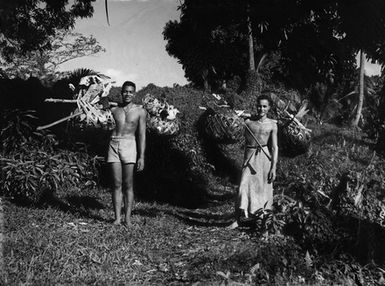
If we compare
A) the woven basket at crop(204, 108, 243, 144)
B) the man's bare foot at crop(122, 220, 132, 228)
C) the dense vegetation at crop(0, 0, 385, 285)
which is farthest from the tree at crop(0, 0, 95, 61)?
the man's bare foot at crop(122, 220, 132, 228)

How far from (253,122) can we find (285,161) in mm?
6406

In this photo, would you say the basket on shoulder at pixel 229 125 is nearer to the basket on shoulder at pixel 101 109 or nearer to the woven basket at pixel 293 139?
the woven basket at pixel 293 139

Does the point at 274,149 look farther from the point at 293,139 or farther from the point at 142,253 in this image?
the point at 293,139

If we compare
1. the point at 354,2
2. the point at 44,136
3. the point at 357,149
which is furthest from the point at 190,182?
the point at 357,149

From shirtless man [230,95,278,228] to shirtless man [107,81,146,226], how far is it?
1443mm

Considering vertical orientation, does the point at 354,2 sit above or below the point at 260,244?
above

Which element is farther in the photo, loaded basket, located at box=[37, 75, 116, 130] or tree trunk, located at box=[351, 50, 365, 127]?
tree trunk, located at box=[351, 50, 365, 127]

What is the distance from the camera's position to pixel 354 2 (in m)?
7.15

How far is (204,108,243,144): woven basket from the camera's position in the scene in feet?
32.8

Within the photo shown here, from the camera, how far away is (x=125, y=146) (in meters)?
6.14

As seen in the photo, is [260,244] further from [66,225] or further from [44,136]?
[44,136]

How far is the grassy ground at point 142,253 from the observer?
4492 millimetres

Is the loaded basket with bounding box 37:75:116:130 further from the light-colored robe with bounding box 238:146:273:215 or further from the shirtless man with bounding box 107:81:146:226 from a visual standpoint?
the light-colored robe with bounding box 238:146:273:215

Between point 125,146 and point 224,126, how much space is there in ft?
14.1
